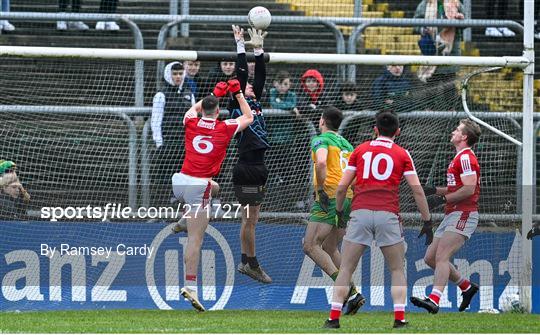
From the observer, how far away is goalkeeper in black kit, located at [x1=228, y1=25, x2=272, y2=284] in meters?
13.3

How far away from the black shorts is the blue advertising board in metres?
0.58

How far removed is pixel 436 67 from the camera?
14898mm

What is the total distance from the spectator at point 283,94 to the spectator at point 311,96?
11 centimetres

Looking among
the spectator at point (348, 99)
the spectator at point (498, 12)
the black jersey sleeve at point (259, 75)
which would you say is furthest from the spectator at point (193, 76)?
the spectator at point (498, 12)

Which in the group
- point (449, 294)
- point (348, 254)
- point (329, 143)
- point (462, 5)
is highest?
point (462, 5)

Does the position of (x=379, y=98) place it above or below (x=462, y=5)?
below

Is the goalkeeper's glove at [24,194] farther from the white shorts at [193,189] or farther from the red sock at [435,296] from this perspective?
the red sock at [435,296]

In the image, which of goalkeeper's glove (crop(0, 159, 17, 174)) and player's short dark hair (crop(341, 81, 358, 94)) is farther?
player's short dark hair (crop(341, 81, 358, 94))

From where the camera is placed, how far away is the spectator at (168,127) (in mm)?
13867

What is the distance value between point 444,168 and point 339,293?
3.97 metres

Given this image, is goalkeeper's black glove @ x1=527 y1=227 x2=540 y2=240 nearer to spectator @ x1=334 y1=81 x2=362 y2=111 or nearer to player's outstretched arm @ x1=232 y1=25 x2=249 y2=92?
spectator @ x1=334 y1=81 x2=362 y2=111

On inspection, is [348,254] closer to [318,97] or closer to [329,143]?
[329,143]

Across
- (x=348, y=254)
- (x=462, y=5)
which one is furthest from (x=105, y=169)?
(x=462, y=5)

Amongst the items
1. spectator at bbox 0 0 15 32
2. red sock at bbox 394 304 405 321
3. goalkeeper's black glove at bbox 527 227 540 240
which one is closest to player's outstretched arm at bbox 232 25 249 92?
red sock at bbox 394 304 405 321
